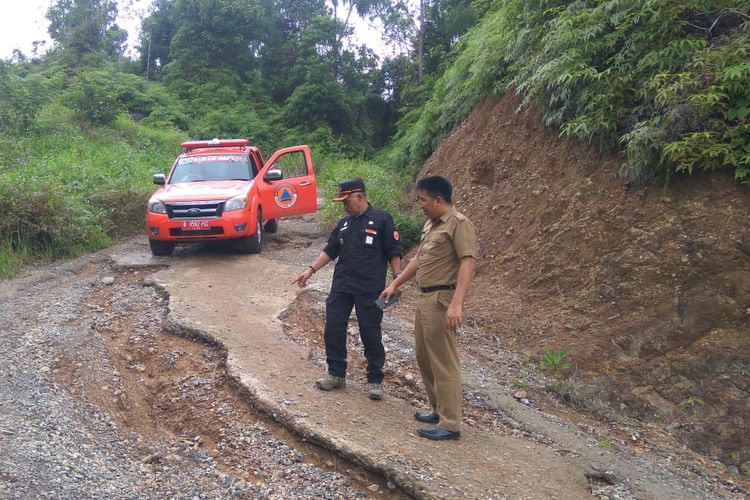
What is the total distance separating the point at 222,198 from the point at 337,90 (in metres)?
20.8

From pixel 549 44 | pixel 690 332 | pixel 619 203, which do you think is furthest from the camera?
pixel 549 44

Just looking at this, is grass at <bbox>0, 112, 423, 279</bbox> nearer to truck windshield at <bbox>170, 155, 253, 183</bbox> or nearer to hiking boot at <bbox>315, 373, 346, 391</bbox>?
truck windshield at <bbox>170, 155, 253, 183</bbox>

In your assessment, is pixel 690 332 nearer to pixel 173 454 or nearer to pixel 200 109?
pixel 173 454

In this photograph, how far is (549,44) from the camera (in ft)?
26.6

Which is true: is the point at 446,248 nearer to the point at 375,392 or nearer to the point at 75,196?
the point at 375,392

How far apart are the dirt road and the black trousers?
237 millimetres

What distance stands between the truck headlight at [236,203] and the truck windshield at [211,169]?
954 mm

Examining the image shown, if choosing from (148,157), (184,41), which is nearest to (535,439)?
(148,157)

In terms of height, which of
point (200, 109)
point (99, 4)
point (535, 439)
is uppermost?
point (99, 4)

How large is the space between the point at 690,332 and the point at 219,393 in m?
4.30

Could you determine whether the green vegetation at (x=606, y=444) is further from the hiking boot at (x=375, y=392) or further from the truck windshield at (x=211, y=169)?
the truck windshield at (x=211, y=169)

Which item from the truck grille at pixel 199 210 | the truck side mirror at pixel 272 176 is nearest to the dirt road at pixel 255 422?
the truck grille at pixel 199 210

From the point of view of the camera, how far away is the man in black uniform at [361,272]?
4.41 m

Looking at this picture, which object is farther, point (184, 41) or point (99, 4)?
point (99, 4)
